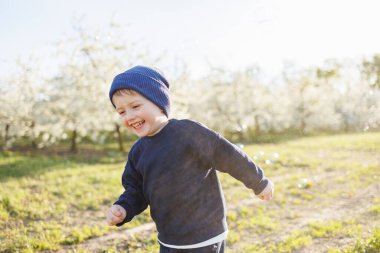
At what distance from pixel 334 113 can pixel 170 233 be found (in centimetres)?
6285

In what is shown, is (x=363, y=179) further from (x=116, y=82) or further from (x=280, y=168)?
(x=116, y=82)

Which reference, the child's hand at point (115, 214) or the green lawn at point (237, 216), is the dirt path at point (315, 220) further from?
the child's hand at point (115, 214)

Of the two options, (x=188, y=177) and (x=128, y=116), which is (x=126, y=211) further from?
(x=128, y=116)

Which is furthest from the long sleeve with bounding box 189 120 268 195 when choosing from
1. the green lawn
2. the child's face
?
the green lawn

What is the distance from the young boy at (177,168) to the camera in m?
2.90

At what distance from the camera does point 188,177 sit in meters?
2.95

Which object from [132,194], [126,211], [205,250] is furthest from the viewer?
[132,194]

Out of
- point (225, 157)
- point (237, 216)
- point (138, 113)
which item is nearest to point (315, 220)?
point (237, 216)

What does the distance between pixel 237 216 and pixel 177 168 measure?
5345 millimetres

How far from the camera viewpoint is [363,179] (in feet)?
38.6

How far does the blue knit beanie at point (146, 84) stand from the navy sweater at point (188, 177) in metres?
0.21

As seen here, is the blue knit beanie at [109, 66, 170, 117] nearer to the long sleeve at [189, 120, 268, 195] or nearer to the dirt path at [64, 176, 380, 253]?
the long sleeve at [189, 120, 268, 195]

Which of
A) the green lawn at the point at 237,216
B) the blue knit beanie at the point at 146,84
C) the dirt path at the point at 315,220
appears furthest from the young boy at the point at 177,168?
the dirt path at the point at 315,220

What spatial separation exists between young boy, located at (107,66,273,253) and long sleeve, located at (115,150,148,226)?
78mm
